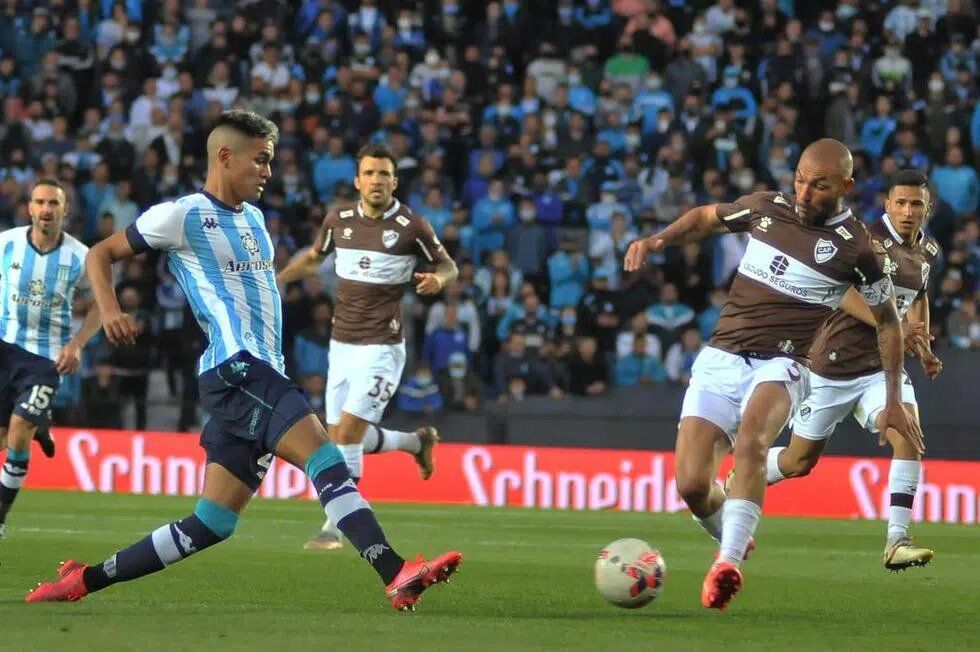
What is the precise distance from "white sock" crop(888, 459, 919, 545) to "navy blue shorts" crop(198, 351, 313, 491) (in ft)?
14.4

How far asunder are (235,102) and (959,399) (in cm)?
946

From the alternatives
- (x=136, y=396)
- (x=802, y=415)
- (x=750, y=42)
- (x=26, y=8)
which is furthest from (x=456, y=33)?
(x=802, y=415)

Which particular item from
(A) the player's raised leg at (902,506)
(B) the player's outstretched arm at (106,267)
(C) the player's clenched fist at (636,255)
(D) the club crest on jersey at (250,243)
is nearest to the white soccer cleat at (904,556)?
(A) the player's raised leg at (902,506)

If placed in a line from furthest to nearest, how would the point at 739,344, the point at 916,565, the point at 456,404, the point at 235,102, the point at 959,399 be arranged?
the point at 235,102 < the point at 456,404 < the point at 959,399 < the point at 916,565 < the point at 739,344

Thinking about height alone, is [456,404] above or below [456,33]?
below

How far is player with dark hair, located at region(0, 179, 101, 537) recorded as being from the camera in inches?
446

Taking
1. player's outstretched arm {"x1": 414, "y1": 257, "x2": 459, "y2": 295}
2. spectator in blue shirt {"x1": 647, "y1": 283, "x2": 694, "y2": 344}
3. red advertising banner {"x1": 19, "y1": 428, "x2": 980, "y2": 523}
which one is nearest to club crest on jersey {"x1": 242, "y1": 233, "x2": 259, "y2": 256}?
player's outstretched arm {"x1": 414, "y1": 257, "x2": 459, "y2": 295}

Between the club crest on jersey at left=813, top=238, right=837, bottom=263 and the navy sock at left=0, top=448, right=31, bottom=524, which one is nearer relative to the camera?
the club crest on jersey at left=813, top=238, right=837, bottom=263

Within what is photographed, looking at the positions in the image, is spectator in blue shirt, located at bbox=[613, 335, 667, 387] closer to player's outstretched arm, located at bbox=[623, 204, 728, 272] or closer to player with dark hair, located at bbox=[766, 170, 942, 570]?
player with dark hair, located at bbox=[766, 170, 942, 570]

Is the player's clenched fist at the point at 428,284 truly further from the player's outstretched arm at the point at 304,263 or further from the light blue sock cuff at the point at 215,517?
the light blue sock cuff at the point at 215,517

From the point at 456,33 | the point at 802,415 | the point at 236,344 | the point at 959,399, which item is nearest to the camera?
the point at 236,344

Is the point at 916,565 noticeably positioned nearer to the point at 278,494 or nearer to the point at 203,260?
the point at 203,260

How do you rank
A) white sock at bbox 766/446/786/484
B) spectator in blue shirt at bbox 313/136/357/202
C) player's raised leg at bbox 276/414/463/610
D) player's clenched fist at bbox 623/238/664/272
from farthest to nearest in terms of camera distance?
1. spectator in blue shirt at bbox 313/136/357/202
2. white sock at bbox 766/446/786/484
3. player's clenched fist at bbox 623/238/664/272
4. player's raised leg at bbox 276/414/463/610

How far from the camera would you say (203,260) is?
7.61 metres
